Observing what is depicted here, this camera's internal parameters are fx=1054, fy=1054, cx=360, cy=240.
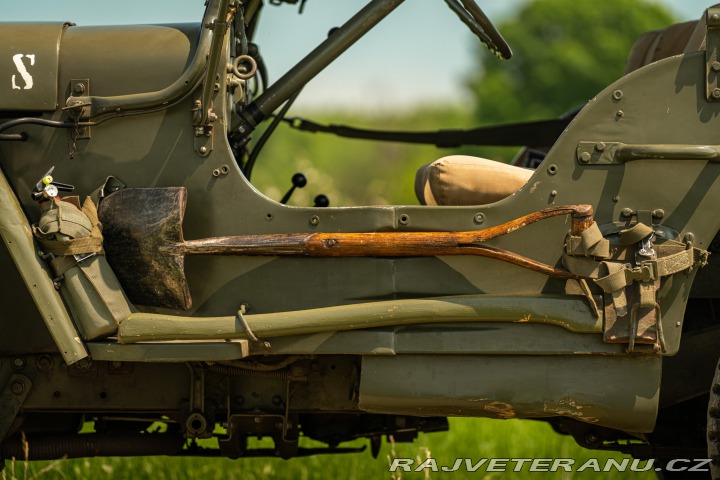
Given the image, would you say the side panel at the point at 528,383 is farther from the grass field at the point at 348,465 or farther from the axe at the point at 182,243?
the grass field at the point at 348,465

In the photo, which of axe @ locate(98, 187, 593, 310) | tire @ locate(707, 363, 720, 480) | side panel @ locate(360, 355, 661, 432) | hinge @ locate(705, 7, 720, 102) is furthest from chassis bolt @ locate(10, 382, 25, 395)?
hinge @ locate(705, 7, 720, 102)

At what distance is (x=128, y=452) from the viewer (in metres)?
3.96

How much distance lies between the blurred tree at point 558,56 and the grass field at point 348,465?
115ft

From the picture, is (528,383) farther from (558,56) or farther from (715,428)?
(558,56)

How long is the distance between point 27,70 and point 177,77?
19.8 inches

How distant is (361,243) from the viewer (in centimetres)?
333

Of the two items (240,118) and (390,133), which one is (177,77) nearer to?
(240,118)

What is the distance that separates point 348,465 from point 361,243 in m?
2.43

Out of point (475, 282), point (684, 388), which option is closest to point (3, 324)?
point (475, 282)

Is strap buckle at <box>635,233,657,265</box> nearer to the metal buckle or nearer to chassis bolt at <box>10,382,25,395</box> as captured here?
the metal buckle

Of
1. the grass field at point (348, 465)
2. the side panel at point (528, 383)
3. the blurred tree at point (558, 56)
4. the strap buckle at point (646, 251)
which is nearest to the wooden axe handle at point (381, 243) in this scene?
the strap buckle at point (646, 251)

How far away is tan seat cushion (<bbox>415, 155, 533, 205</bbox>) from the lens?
3504 mm

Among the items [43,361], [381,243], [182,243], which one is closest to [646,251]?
[381,243]

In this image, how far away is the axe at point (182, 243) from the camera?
332cm
